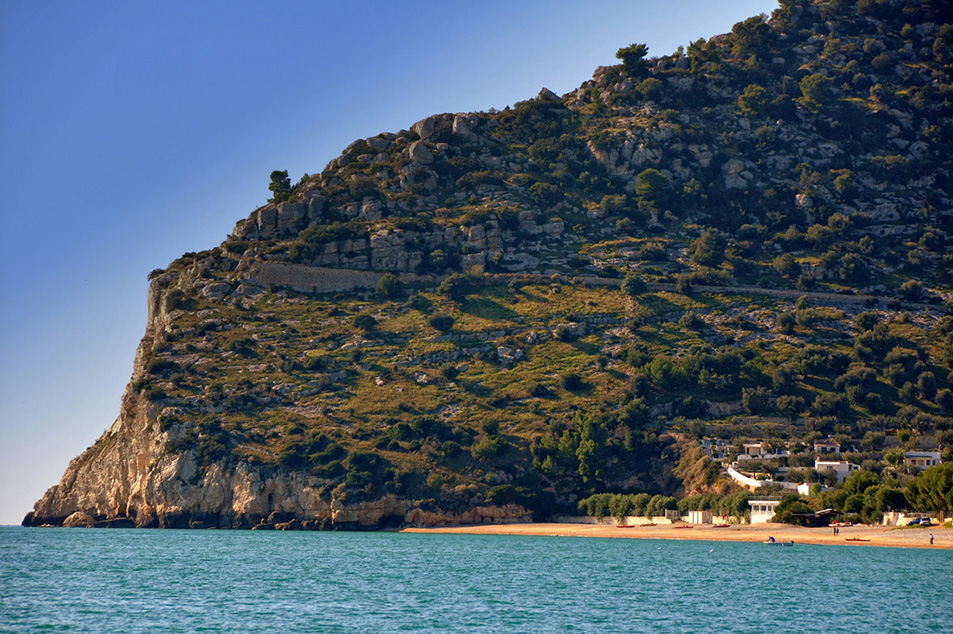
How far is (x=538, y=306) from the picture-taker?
141125mm

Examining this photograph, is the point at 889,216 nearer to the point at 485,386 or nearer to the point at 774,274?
the point at 774,274

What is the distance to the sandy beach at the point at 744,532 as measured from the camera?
7631 cm

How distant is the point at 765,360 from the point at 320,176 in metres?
85.4

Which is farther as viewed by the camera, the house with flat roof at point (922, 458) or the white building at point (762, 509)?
the house with flat roof at point (922, 458)

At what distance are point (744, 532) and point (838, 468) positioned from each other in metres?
16.6

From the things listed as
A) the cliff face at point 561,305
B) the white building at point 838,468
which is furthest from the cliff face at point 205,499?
the white building at point 838,468

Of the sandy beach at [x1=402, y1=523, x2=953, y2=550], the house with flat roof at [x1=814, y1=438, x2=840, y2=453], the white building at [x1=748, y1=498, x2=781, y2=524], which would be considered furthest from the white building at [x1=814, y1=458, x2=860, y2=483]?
the sandy beach at [x1=402, y1=523, x2=953, y2=550]

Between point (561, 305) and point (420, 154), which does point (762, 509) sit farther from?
point (420, 154)

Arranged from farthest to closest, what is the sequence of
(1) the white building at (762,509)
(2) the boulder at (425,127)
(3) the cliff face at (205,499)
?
(2) the boulder at (425,127) → (3) the cliff face at (205,499) → (1) the white building at (762,509)

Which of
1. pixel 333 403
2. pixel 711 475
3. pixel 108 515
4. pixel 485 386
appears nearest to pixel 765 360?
pixel 711 475

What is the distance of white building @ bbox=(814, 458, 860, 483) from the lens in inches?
3895

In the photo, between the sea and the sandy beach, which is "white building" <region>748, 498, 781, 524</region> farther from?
Answer: the sea

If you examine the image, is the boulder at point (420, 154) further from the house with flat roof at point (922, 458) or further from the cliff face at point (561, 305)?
the house with flat roof at point (922, 458)

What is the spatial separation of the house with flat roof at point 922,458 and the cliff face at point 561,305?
13.3 feet
